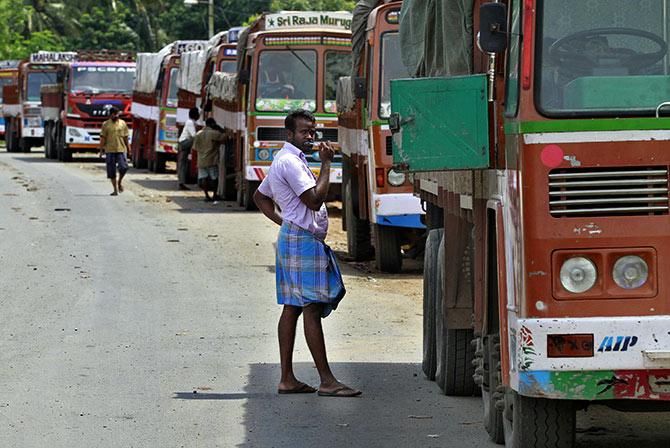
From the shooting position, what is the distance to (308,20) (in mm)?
23734

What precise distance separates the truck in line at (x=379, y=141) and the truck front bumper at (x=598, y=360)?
955cm

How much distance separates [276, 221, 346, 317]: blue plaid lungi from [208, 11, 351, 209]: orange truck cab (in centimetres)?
1349

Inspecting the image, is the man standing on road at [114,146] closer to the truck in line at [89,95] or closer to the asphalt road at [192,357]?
the asphalt road at [192,357]

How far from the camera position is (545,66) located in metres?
5.98

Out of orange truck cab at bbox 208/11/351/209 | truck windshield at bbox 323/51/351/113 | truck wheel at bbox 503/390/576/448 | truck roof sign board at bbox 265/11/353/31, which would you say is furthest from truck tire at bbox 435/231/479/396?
truck roof sign board at bbox 265/11/353/31

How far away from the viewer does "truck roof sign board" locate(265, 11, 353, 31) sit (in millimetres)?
23625

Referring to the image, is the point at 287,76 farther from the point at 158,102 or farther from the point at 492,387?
the point at 492,387

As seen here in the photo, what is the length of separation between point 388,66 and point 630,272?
10178mm

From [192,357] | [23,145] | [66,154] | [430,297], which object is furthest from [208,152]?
[23,145]

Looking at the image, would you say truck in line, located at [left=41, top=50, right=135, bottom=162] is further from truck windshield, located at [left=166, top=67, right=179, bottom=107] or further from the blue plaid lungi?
the blue plaid lungi

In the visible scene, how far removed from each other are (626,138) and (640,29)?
0.53 metres

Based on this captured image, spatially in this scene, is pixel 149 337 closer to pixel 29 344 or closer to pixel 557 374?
pixel 29 344

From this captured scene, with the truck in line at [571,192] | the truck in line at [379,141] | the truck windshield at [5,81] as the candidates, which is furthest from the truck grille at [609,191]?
the truck windshield at [5,81]

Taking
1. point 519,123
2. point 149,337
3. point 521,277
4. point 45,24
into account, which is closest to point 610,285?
point 521,277
